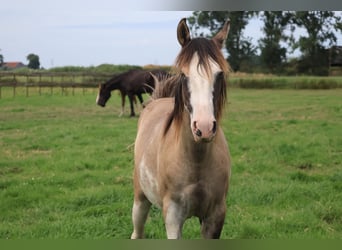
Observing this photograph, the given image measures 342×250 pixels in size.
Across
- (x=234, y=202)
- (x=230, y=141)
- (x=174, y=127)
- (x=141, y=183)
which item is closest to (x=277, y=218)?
(x=234, y=202)

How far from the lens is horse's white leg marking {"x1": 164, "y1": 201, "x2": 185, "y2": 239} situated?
1.95 metres

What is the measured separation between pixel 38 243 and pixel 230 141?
6.09 meters

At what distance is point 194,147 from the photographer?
6.18 ft

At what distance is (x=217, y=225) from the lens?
78.3 inches

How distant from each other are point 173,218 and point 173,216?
11 millimetres

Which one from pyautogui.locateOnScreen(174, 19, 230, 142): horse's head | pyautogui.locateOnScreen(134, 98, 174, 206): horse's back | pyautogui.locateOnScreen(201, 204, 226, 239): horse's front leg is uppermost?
pyautogui.locateOnScreen(174, 19, 230, 142): horse's head

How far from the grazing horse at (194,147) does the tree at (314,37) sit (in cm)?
36

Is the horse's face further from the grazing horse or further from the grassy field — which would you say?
the grazing horse

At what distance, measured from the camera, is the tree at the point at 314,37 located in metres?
1.29

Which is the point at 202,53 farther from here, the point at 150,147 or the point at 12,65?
the point at 12,65

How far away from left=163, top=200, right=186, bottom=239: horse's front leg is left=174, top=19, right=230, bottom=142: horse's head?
1.73ft

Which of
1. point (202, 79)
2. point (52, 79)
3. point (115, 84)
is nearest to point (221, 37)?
point (202, 79)

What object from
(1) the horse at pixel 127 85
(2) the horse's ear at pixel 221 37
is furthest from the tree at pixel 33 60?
(1) the horse at pixel 127 85

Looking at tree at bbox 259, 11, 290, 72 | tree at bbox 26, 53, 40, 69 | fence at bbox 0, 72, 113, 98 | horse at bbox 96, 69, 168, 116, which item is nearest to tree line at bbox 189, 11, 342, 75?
tree at bbox 259, 11, 290, 72
